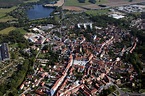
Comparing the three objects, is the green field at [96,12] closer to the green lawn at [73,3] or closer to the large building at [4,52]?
the green lawn at [73,3]

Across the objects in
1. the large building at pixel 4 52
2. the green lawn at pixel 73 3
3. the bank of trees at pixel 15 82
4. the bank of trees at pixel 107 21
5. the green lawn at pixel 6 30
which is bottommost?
the bank of trees at pixel 15 82

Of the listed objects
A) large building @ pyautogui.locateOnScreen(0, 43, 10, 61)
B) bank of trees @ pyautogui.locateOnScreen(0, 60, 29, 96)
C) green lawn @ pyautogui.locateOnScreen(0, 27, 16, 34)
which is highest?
green lawn @ pyautogui.locateOnScreen(0, 27, 16, 34)

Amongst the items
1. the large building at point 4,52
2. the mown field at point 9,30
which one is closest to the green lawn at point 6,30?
the mown field at point 9,30

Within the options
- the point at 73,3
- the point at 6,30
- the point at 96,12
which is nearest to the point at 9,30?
the point at 6,30

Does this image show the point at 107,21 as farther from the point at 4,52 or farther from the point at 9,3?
the point at 9,3

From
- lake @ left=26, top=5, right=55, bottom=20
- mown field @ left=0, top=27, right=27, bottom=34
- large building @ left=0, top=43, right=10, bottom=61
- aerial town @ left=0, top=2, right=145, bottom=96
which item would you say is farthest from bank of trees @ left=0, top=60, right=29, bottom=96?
lake @ left=26, top=5, right=55, bottom=20

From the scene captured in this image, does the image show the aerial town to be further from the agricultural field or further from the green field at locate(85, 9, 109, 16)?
the agricultural field

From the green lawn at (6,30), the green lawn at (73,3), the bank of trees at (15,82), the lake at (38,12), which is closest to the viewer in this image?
the bank of trees at (15,82)
